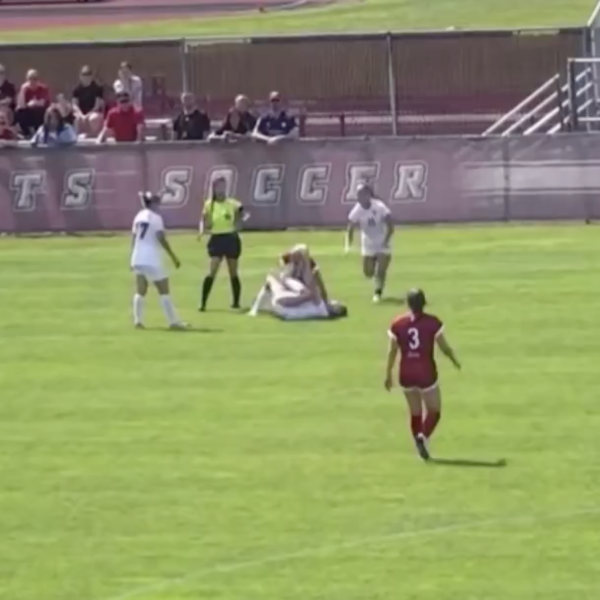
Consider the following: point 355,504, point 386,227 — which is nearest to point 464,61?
point 386,227

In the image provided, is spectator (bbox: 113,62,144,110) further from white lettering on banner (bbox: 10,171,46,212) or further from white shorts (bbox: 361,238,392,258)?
white shorts (bbox: 361,238,392,258)

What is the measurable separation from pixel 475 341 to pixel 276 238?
1242 cm

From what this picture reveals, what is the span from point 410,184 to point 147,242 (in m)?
11.8

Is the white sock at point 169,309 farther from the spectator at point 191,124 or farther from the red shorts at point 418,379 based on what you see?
the spectator at point 191,124

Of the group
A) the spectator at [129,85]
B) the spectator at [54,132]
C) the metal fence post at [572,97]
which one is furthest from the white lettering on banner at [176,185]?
the metal fence post at [572,97]

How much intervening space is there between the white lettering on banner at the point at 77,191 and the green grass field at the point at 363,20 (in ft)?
88.2

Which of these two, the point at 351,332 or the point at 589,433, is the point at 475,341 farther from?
the point at 589,433

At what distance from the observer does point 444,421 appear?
22.1 meters

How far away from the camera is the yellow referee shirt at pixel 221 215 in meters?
30.9

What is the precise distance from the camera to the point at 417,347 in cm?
1984

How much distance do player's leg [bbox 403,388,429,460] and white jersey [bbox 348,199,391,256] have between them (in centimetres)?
1115

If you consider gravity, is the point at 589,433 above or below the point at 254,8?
below

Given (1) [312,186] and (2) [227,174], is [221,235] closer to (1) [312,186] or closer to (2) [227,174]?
(2) [227,174]

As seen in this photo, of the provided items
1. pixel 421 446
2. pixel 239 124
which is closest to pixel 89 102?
pixel 239 124
